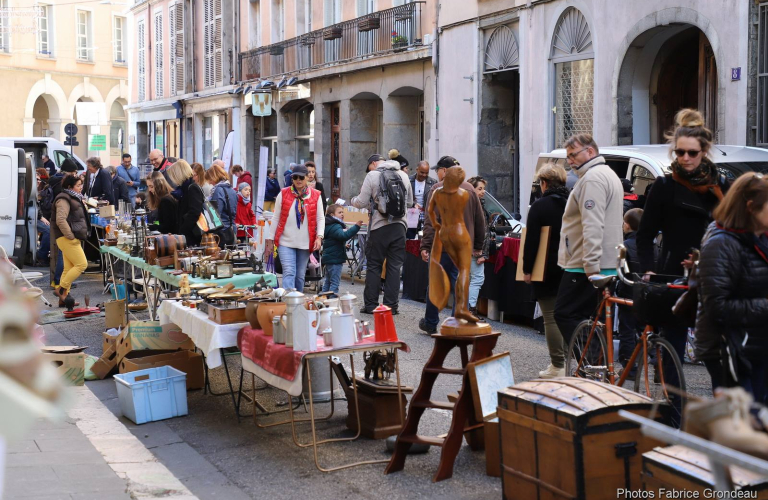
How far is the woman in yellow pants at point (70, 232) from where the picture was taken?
12.2 meters

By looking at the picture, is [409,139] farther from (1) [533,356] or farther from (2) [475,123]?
(1) [533,356]

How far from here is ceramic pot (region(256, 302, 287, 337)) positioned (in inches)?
250

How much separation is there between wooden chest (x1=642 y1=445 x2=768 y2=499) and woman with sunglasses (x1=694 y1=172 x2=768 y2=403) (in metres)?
0.74

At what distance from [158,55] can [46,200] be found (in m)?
24.7

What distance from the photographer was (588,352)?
6.61m

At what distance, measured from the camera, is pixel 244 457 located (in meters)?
6.12

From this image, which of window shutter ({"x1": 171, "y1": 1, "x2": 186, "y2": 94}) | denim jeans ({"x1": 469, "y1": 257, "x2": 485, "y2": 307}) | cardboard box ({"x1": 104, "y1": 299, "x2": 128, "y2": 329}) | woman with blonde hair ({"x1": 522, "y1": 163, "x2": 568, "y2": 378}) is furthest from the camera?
window shutter ({"x1": 171, "y1": 1, "x2": 186, "y2": 94})

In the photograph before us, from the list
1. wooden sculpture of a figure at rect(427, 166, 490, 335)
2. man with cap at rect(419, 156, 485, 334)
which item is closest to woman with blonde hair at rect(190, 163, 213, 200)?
man with cap at rect(419, 156, 485, 334)

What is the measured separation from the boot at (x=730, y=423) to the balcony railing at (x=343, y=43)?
1965 centimetres

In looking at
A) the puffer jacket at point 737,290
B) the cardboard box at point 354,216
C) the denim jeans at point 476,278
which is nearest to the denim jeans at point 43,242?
the cardboard box at point 354,216

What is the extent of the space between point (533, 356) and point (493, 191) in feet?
34.1

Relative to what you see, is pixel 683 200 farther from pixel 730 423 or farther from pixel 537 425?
pixel 730 423

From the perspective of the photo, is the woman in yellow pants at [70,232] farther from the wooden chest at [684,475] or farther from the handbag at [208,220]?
the wooden chest at [684,475]

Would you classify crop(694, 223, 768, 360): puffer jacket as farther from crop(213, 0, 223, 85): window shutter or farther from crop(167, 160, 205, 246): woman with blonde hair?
crop(213, 0, 223, 85): window shutter
